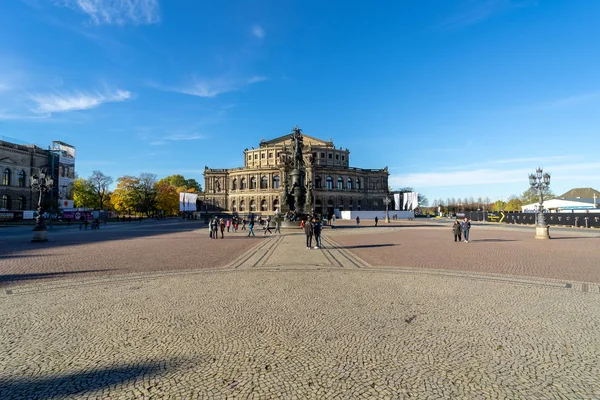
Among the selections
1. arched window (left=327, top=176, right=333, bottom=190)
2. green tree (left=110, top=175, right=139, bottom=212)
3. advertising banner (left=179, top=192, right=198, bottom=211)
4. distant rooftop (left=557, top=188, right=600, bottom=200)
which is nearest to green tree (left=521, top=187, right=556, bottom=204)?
distant rooftop (left=557, top=188, right=600, bottom=200)

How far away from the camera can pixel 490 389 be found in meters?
3.31

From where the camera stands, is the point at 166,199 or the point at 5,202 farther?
the point at 166,199

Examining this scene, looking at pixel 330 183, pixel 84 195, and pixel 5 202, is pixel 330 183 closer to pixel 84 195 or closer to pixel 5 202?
pixel 84 195

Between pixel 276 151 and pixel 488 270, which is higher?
pixel 276 151

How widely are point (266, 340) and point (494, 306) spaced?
478 centimetres

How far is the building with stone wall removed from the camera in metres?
59.5

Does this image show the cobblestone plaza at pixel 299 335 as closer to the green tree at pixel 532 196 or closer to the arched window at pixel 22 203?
the arched window at pixel 22 203

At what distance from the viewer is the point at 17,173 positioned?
61.8 meters

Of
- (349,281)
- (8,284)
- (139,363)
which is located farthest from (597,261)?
(8,284)

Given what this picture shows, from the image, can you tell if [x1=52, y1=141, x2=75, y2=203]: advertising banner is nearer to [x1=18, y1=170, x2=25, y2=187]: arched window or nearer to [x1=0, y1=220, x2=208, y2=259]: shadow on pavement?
[x1=18, y1=170, x2=25, y2=187]: arched window

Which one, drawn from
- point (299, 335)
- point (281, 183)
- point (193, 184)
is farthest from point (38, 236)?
point (193, 184)

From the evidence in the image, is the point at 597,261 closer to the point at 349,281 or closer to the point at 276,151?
the point at 349,281

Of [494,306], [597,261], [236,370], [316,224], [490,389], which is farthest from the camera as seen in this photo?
[316,224]

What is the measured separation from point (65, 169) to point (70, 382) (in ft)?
263
